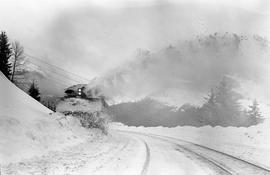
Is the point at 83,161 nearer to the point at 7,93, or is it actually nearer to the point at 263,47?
the point at 7,93

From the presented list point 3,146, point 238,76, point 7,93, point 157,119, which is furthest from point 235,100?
point 3,146

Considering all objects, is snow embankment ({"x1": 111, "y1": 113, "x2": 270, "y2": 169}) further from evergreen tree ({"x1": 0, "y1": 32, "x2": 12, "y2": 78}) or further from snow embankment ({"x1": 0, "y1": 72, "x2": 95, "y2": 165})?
evergreen tree ({"x1": 0, "y1": 32, "x2": 12, "y2": 78})

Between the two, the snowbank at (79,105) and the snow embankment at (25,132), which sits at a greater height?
the snowbank at (79,105)

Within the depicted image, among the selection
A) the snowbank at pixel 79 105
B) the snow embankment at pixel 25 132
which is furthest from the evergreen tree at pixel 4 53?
the snow embankment at pixel 25 132

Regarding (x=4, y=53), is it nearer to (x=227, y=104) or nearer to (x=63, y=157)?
(x=227, y=104)

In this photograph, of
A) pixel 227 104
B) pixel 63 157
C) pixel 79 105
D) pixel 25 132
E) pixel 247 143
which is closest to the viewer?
pixel 63 157

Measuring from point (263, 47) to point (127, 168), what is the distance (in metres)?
92.2

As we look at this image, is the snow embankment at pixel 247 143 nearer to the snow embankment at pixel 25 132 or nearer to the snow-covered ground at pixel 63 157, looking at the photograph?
the snow-covered ground at pixel 63 157

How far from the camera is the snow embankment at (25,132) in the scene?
440 inches

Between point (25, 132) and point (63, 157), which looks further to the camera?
point (25, 132)

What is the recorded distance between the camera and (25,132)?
43.7 feet

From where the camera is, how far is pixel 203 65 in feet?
289

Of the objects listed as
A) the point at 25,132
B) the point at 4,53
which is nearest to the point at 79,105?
the point at 25,132

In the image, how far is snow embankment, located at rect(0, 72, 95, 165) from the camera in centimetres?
1116
